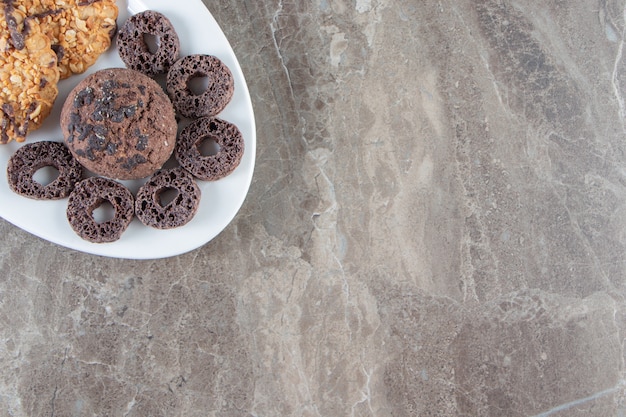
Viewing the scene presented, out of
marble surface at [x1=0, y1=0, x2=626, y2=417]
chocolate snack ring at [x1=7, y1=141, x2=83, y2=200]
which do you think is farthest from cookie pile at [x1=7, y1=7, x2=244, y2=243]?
marble surface at [x1=0, y1=0, x2=626, y2=417]

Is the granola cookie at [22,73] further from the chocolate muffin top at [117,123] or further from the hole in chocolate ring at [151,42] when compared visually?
the hole in chocolate ring at [151,42]

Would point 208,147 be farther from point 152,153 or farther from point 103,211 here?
point 103,211

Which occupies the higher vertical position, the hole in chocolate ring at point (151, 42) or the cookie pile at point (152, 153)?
the hole in chocolate ring at point (151, 42)

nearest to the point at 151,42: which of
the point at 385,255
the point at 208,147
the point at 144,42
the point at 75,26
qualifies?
the point at 144,42

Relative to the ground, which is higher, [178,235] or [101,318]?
[178,235]

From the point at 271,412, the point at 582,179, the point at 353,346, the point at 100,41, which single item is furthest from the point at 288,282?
the point at 582,179

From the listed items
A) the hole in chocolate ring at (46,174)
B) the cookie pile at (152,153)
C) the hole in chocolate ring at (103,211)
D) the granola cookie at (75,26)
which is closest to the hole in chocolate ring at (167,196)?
the cookie pile at (152,153)

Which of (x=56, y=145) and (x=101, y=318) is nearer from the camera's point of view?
(x=56, y=145)

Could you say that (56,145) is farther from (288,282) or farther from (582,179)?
(582,179)
